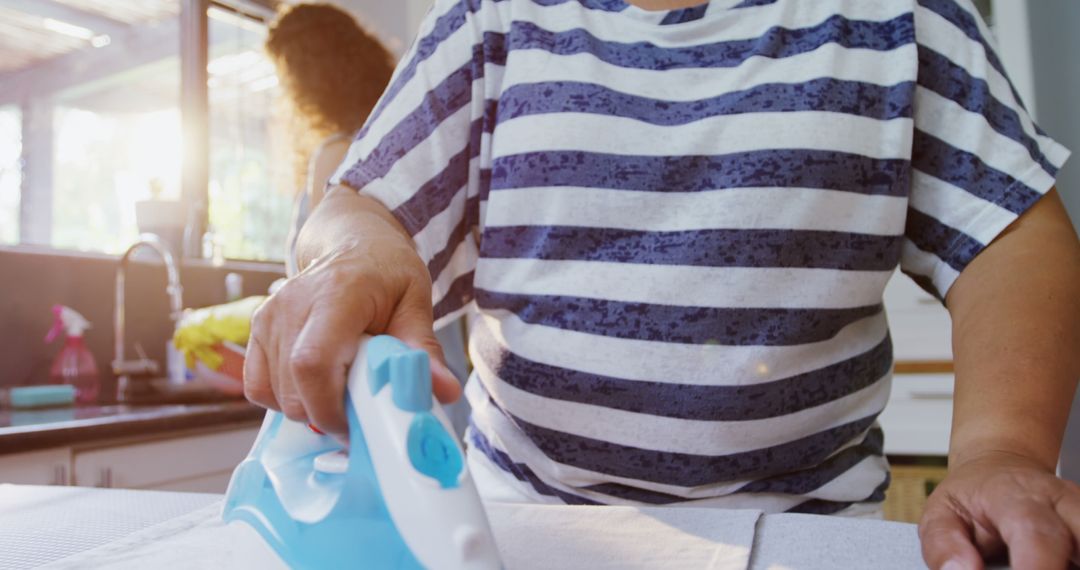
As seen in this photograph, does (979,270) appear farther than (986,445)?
Yes

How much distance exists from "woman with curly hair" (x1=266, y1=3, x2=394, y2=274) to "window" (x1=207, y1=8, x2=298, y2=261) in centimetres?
76

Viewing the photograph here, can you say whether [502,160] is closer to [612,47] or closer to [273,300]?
[612,47]

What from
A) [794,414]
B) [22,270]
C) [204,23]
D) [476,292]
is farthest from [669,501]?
[204,23]

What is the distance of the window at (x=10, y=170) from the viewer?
2170 millimetres

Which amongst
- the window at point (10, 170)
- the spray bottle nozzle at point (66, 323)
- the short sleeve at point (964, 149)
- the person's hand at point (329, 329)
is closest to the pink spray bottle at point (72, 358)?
the spray bottle nozzle at point (66, 323)

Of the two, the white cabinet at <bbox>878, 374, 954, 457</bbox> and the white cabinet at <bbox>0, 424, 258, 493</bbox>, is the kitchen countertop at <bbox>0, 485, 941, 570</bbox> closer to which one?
the white cabinet at <bbox>0, 424, 258, 493</bbox>

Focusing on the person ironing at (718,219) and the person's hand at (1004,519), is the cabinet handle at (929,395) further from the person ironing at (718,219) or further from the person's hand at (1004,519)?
the person's hand at (1004,519)

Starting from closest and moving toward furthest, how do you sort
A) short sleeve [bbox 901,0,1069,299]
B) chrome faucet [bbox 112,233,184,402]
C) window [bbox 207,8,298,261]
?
short sleeve [bbox 901,0,1069,299] < chrome faucet [bbox 112,233,184,402] < window [bbox 207,8,298,261]

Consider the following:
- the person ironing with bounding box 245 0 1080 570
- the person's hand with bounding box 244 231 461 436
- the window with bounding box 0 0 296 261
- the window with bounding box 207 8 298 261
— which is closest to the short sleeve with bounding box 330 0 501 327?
the person ironing with bounding box 245 0 1080 570

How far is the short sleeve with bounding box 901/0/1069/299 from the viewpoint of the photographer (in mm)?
693

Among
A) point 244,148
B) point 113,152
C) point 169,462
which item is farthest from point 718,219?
point 244,148

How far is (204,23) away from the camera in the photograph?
8.97 feet

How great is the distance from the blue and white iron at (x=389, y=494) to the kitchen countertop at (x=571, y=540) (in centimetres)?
3

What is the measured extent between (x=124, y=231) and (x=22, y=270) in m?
0.78
